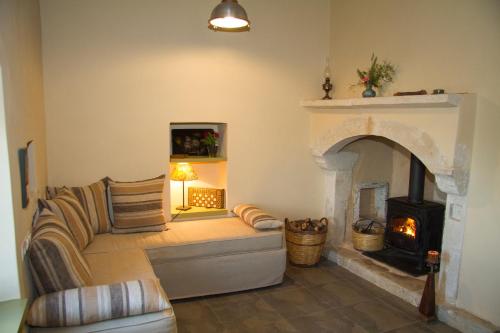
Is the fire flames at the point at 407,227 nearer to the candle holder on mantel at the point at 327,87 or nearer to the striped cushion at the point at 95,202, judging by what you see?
the candle holder on mantel at the point at 327,87

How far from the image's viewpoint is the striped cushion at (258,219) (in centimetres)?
370

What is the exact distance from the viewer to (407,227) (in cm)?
399

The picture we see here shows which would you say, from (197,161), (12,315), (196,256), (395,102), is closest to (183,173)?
(197,161)

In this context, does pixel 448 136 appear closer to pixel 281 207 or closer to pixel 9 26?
pixel 281 207

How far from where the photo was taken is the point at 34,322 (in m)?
1.90

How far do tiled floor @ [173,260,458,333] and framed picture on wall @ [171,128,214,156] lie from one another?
156 cm

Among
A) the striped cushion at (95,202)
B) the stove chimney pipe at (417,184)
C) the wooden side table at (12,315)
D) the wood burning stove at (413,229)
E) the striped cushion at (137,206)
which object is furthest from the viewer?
the stove chimney pipe at (417,184)

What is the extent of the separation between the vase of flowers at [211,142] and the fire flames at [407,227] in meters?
2.06

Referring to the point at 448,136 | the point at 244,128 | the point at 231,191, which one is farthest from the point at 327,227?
the point at 448,136

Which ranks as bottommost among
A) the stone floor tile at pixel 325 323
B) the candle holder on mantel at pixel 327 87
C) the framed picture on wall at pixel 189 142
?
the stone floor tile at pixel 325 323

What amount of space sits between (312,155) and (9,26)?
127 inches

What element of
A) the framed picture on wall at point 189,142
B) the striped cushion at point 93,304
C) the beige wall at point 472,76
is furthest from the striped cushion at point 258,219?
the striped cushion at point 93,304

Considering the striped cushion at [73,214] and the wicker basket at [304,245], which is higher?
the striped cushion at [73,214]

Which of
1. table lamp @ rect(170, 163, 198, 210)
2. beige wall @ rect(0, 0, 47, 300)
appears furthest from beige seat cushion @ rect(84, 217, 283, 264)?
beige wall @ rect(0, 0, 47, 300)
